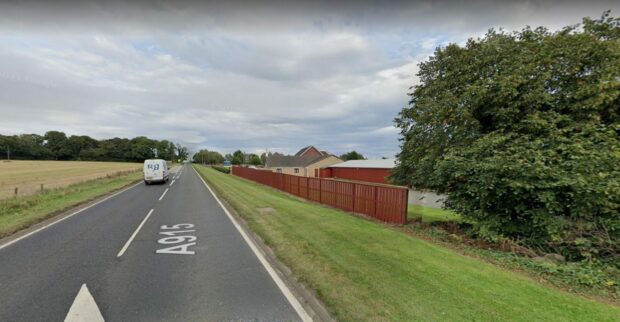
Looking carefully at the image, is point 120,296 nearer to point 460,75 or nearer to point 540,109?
point 540,109

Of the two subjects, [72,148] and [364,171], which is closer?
[364,171]

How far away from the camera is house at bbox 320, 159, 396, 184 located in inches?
1548

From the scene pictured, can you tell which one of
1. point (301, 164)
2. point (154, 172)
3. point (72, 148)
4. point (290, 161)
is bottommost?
point (154, 172)

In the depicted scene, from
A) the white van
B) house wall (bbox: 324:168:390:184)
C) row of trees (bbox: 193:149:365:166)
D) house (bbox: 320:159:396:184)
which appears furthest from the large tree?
row of trees (bbox: 193:149:365:166)

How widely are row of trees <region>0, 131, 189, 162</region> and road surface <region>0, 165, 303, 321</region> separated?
118303 mm

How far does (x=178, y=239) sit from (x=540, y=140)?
9.35m

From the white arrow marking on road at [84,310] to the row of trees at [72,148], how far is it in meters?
122

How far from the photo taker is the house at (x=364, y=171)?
3931 cm

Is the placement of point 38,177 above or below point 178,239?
below

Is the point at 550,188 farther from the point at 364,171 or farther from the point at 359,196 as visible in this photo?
the point at 364,171

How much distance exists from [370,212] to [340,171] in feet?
137

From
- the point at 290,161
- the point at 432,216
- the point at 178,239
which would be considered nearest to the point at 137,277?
the point at 178,239

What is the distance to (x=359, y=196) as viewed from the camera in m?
11.3

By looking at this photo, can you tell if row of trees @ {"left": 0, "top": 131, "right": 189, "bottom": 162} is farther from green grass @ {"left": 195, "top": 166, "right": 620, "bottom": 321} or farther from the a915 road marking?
green grass @ {"left": 195, "top": 166, "right": 620, "bottom": 321}
